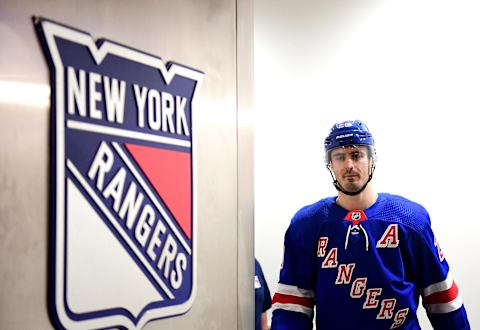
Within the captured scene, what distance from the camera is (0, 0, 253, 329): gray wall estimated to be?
78cm

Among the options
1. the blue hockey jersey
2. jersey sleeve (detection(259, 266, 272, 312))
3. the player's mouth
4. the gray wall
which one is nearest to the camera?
the gray wall

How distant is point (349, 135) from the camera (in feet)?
7.09

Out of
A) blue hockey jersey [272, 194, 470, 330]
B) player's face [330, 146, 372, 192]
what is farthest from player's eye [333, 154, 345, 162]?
blue hockey jersey [272, 194, 470, 330]

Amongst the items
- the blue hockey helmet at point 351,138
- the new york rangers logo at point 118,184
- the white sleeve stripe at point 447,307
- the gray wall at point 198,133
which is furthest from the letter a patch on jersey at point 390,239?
the new york rangers logo at point 118,184

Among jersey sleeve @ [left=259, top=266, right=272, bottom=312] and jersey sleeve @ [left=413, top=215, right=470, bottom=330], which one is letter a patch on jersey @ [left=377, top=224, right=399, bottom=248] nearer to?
jersey sleeve @ [left=413, top=215, right=470, bottom=330]

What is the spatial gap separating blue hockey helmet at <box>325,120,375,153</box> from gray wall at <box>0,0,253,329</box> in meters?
0.89

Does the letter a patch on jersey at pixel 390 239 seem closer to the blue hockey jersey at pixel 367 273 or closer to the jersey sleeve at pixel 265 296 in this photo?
the blue hockey jersey at pixel 367 273

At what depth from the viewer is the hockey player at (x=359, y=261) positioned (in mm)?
2010

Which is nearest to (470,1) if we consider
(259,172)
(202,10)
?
(259,172)

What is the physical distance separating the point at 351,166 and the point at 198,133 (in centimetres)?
110

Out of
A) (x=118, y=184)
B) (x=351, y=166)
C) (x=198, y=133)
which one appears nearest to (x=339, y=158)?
(x=351, y=166)

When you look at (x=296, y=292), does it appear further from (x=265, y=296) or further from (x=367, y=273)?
(x=265, y=296)

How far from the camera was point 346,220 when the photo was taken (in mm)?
2121

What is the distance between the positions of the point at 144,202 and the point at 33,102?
28 centimetres
